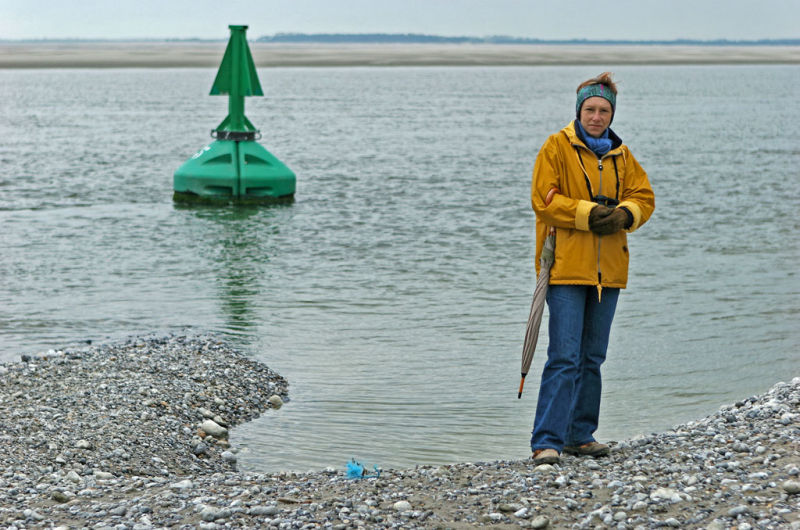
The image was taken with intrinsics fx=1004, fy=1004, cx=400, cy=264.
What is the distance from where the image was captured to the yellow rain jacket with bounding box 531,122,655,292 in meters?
5.91

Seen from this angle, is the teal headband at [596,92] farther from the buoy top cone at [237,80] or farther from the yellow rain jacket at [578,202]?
the buoy top cone at [237,80]

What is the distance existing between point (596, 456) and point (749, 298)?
7.94m

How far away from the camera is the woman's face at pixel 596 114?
5.98 m

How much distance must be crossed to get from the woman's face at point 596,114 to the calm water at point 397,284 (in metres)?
2.97

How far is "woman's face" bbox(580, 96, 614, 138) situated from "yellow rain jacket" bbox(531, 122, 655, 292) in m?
0.10

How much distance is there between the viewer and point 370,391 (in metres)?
9.39

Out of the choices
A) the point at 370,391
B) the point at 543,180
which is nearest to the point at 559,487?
the point at 543,180

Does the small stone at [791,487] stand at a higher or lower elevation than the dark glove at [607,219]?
lower

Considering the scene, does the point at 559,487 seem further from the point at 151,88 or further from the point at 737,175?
the point at 151,88

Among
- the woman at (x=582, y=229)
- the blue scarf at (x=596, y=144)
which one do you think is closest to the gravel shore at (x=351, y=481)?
the woman at (x=582, y=229)

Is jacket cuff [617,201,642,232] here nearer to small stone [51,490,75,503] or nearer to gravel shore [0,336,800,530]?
gravel shore [0,336,800,530]

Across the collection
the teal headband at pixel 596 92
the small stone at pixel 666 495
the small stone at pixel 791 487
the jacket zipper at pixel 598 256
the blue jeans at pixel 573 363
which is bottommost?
the small stone at pixel 666 495

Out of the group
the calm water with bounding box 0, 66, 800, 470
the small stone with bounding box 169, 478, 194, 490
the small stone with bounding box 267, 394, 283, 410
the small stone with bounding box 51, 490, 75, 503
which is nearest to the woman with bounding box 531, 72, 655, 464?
the calm water with bounding box 0, 66, 800, 470

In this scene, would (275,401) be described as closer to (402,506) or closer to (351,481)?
(351,481)
